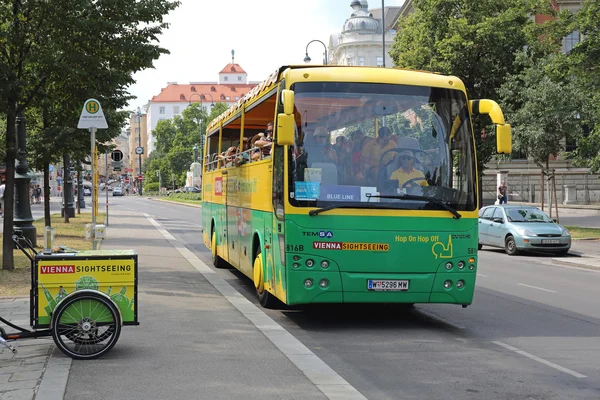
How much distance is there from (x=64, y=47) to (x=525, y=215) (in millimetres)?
14556

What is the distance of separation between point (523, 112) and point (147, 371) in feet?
88.0

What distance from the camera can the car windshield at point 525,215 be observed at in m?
23.2

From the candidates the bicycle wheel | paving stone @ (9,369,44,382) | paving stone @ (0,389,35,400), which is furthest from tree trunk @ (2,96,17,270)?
paving stone @ (0,389,35,400)

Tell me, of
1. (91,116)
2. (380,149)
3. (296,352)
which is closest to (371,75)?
(380,149)

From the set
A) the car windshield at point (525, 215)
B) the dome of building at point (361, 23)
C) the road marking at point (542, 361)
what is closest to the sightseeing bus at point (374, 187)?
the road marking at point (542, 361)

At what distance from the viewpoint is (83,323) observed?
7.46 m

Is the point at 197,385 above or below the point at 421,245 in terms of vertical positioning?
below

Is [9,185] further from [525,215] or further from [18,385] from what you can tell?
[525,215]

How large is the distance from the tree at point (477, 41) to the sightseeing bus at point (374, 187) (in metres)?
27.0

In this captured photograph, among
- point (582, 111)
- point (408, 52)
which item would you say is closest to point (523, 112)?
point (582, 111)

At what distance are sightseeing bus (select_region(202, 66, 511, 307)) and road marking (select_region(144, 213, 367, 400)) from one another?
45 centimetres

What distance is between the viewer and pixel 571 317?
10875mm

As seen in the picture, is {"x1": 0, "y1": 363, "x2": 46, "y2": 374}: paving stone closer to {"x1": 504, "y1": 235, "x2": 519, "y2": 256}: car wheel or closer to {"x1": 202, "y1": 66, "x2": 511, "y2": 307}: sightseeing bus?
{"x1": 202, "y1": 66, "x2": 511, "y2": 307}: sightseeing bus

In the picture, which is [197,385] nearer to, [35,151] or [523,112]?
[35,151]
